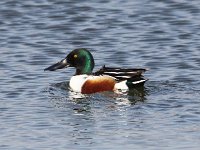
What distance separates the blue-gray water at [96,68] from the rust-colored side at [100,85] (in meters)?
0.32

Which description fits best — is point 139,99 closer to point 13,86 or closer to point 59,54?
point 13,86

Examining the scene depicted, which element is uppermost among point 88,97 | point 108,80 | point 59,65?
point 59,65

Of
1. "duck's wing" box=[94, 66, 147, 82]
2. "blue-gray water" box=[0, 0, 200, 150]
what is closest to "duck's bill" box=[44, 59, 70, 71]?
"blue-gray water" box=[0, 0, 200, 150]

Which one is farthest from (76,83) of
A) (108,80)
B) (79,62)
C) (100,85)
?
(79,62)

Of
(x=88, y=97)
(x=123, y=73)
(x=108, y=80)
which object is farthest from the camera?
(x=108, y=80)

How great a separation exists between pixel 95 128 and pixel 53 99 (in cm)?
248

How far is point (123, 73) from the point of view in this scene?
58.3ft

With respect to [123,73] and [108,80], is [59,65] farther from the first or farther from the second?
[123,73]

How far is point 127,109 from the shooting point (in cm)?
1586

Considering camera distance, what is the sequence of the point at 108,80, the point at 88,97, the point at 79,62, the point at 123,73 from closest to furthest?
1. the point at 88,97
2. the point at 123,73
3. the point at 108,80
4. the point at 79,62

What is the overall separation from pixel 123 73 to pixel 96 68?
5.79 feet

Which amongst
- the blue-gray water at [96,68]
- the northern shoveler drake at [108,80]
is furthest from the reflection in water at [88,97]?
the northern shoveler drake at [108,80]

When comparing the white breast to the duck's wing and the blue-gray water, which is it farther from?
the duck's wing

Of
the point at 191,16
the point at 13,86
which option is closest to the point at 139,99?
the point at 13,86
